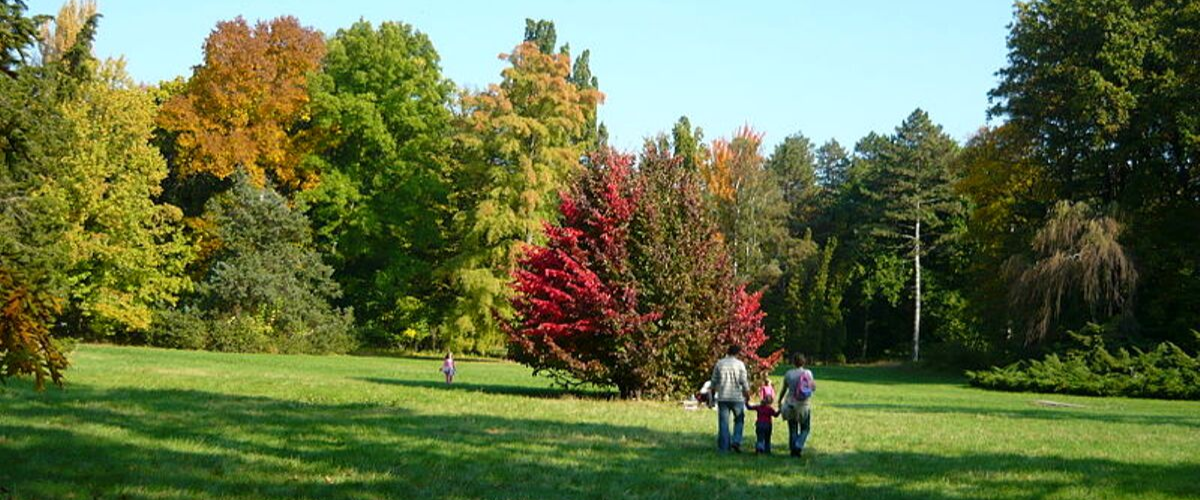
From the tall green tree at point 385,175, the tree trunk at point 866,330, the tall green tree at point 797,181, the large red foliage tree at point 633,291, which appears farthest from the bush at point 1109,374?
the tall green tree at point 797,181

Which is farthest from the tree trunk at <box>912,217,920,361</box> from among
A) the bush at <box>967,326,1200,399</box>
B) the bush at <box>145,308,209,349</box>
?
the bush at <box>145,308,209,349</box>

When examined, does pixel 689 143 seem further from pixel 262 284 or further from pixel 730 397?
pixel 730 397

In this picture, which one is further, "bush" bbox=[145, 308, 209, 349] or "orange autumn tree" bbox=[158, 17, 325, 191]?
"orange autumn tree" bbox=[158, 17, 325, 191]

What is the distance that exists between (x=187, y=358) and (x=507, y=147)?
1892 cm

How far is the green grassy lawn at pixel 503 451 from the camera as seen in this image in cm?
1084

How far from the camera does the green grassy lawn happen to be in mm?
10836

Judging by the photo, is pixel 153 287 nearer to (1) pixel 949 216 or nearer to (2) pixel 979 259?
(2) pixel 979 259

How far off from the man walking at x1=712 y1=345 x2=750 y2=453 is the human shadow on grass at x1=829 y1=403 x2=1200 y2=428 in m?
11.7

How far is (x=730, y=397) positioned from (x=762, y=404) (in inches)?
18.6

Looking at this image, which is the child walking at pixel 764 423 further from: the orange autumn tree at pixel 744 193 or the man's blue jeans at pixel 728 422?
the orange autumn tree at pixel 744 193

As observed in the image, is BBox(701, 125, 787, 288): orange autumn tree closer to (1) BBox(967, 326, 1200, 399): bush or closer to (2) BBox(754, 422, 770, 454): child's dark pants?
(1) BBox(967, 326, 1200, 399): bush

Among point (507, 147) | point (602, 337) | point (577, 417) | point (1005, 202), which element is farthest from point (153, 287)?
point (1005, 202)

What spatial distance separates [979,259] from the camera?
2279 inches

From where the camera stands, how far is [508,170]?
A: 54.2 metres
